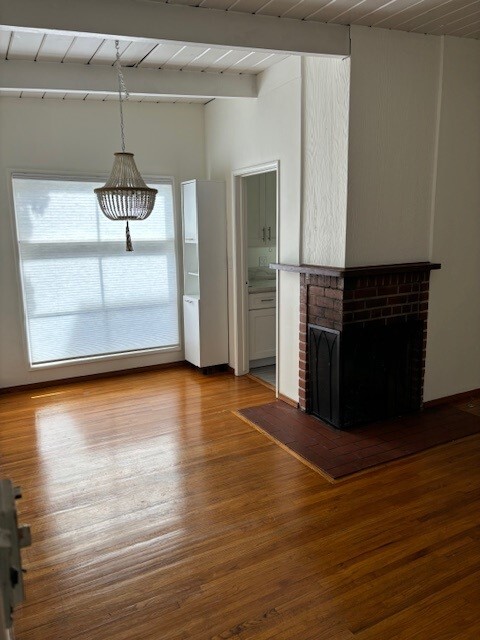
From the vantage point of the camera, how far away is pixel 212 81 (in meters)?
4.00

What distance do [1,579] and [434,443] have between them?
123 inches

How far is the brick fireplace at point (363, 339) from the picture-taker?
3441 mm

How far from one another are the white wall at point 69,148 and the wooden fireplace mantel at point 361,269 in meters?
2.09

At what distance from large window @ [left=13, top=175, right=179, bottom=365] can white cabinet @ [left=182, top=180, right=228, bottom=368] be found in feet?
0.80

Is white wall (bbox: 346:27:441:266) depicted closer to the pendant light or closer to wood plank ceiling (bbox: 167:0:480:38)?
wood plank ceiling (bbox: 167:0:480:38)

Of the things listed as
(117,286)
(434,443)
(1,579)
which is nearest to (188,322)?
(117,286)

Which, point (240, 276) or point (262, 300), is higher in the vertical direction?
point (240, 276)

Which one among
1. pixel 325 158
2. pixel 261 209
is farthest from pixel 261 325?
pixel 325 158

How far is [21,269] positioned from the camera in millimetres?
4508

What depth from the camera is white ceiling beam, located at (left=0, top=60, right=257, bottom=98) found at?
350 centimetres

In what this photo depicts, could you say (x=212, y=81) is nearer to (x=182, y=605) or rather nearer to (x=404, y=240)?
(x=404, y=240)

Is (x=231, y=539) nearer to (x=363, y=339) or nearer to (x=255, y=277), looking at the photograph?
(x=363, y=339)

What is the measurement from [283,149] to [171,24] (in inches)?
58.5

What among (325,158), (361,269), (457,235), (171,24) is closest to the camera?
(171,24)
